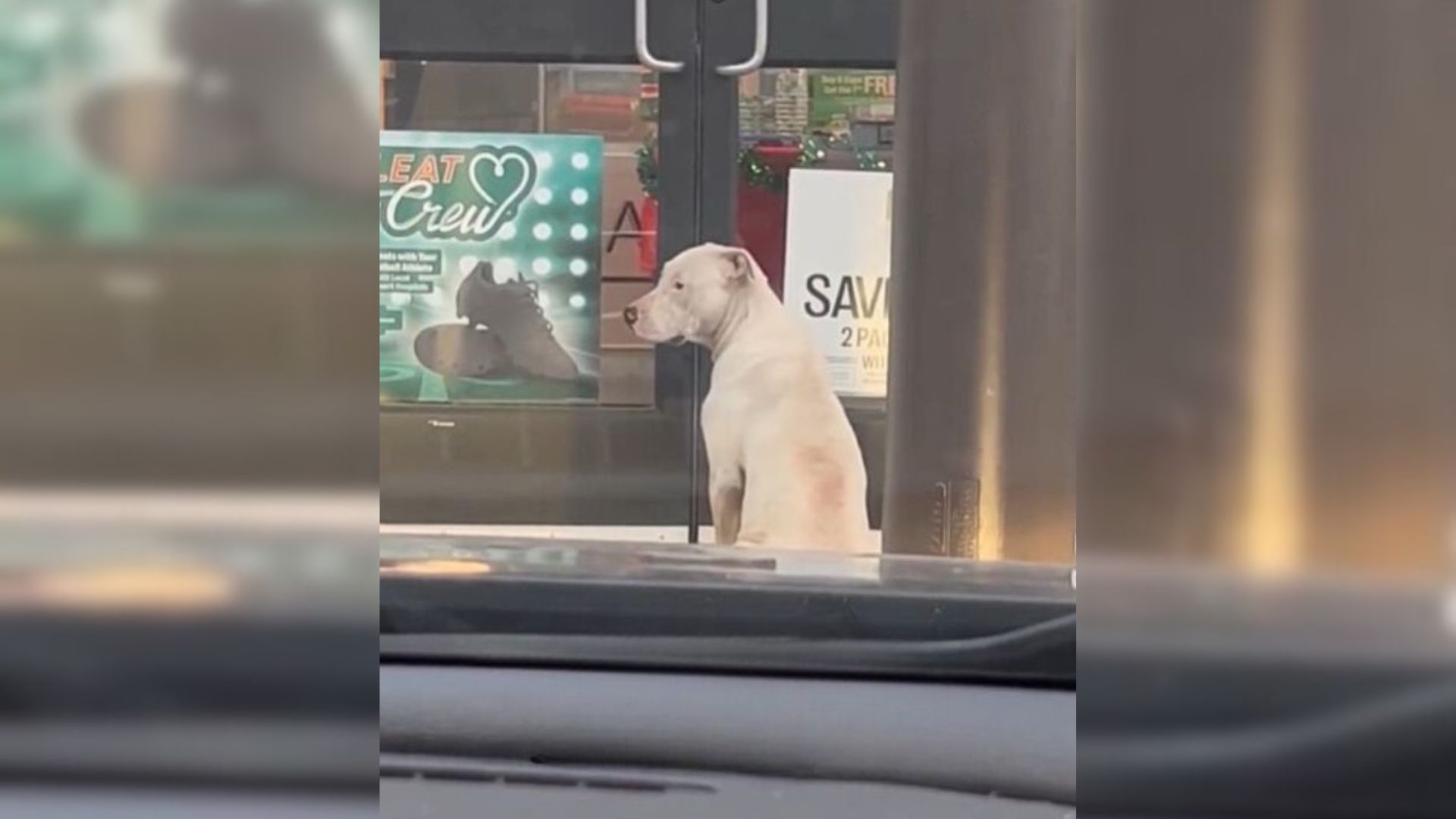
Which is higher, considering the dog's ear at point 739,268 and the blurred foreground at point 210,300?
the dog's ear at point 739,268

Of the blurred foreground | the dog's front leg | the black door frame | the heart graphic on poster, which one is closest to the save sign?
the heart graphic on poster

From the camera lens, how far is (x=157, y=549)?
104 centimetres

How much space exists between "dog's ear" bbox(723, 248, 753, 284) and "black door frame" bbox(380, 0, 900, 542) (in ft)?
0.26

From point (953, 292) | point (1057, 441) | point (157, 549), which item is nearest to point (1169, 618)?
point (157, 549)

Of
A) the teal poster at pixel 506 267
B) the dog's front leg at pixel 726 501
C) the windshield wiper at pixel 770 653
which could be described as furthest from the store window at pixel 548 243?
the windshield wiper at pixel 770 653

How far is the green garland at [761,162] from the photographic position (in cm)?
434

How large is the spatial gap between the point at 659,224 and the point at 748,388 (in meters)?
0.44

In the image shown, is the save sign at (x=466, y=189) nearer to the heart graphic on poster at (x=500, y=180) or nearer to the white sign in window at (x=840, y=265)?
the heart graphic on poster at (x=500, y=180)

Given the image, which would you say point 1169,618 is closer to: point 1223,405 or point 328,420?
point 1223,405

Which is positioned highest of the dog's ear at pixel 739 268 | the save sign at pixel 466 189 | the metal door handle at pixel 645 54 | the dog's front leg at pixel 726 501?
the metal door handle at pixel 645 54

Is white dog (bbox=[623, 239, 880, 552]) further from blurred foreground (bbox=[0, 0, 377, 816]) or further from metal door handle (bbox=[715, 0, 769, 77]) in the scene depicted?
blurred foreground (bbox=[0, 0, 377, 816])

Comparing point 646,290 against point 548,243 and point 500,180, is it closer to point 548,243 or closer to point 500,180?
point 548,243

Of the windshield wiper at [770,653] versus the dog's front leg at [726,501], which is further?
the dog's front leg at [726,501]

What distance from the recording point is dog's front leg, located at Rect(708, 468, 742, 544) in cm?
422
